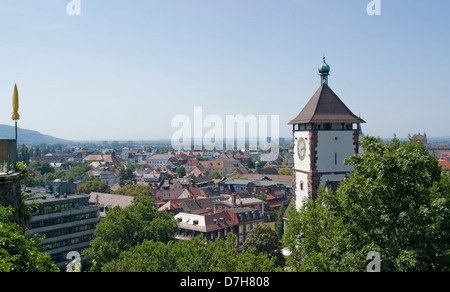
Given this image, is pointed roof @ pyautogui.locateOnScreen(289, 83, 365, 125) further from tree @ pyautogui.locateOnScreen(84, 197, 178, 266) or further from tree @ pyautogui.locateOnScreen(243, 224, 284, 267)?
tree @ pyautogui.locateOnScreen(84, 197, 178, 266)

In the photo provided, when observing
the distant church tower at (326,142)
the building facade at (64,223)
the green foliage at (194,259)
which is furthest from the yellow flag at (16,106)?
the building facade at (64,223)

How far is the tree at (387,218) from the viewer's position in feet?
35.8

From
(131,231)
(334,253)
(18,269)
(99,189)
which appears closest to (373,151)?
(334,253)

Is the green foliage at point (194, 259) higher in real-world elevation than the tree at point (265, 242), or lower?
higher

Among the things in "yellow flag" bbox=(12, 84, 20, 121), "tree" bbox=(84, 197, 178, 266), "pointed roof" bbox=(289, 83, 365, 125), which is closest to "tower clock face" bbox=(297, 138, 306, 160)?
"pointed roof" bbox=(289, 83, 365, 125)

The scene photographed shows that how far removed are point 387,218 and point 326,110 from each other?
14.3 m

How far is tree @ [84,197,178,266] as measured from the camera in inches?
1257

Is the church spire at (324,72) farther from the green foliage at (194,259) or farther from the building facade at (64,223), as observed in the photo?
the building facade at (64,223)

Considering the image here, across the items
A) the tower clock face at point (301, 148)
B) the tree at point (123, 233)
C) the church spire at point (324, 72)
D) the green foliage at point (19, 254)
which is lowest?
the tree at point (123, 233)

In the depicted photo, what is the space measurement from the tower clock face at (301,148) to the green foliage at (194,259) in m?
6.99

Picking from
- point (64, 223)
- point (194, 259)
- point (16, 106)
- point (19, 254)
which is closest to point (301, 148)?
point (194, 259)

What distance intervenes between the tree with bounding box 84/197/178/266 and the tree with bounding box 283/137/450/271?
2222cm

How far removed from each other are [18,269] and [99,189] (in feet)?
239
